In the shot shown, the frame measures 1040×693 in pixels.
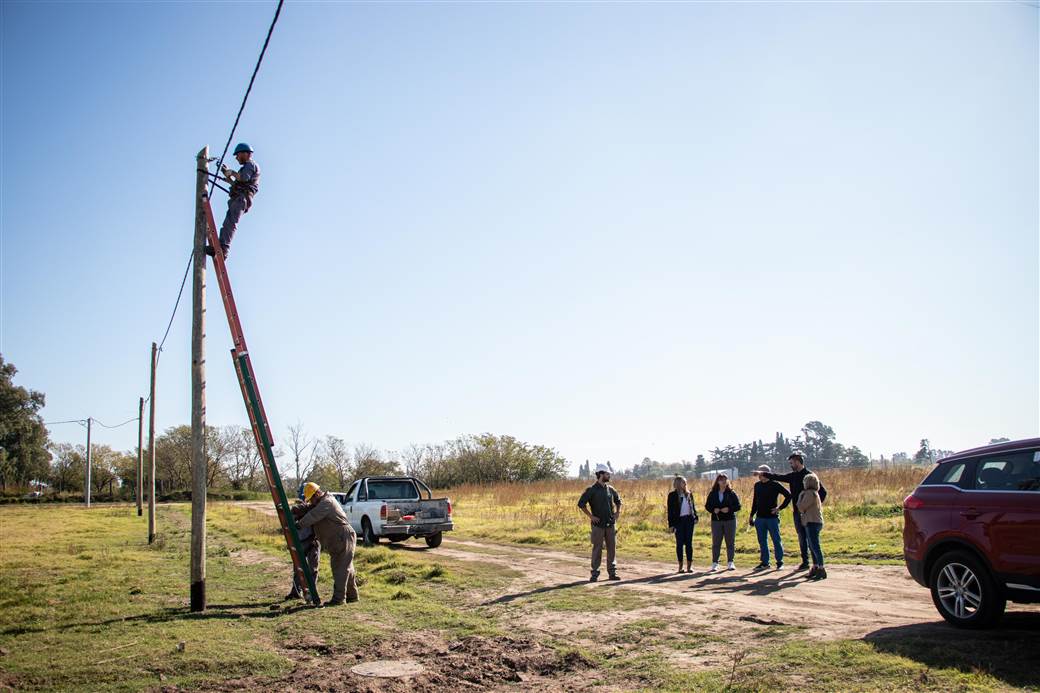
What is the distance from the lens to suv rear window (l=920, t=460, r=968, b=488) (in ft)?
28.3

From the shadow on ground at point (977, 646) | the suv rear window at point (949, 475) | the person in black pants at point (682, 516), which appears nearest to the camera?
the shadow on ground at point (977, 646)

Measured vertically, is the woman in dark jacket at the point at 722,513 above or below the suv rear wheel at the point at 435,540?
above

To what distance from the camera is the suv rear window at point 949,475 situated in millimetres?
8617

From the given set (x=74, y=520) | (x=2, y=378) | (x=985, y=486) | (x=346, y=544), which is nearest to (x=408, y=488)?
(x=346, y=544)

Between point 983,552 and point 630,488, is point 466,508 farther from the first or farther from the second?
point 983,552

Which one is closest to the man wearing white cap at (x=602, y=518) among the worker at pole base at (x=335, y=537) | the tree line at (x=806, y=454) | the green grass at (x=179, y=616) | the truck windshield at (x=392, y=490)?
the green grass at (x=179, y=616)

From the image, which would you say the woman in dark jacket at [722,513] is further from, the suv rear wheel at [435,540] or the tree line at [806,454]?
the tree line at [806,454]

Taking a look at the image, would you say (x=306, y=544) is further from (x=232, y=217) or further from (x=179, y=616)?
(x=232, y=217)

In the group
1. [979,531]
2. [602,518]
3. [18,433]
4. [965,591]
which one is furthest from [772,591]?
[18,433]

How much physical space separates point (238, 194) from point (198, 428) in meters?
3.68

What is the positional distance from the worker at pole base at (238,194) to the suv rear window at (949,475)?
10.3m

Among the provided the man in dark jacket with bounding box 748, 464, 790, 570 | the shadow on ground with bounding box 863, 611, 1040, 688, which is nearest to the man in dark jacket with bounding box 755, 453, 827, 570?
the man in dark jacket with bounding box 748, 464, 790, 570

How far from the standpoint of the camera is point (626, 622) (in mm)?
9570

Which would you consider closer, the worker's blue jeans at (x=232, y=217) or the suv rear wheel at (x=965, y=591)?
the suv rear wheel at (x=965, y=591)
